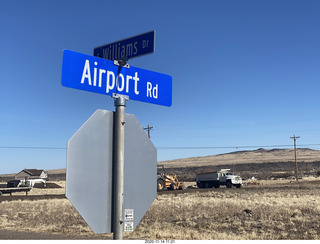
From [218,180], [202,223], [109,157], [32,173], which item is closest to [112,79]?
[109,157]

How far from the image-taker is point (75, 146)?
3.04m

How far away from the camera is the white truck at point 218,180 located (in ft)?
152

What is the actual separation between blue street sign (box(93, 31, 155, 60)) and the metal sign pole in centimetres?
71

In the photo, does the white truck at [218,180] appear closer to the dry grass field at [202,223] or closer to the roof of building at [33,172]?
the dry grass field at [202,223]

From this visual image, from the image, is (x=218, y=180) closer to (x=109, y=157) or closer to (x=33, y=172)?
(x=109, y=157)

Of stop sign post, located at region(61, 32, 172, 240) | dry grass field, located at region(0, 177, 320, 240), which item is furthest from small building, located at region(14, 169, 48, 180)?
stop sign post, located at region(61, 32, 172, 240)

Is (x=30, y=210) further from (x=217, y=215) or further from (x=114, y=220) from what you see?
(x=114, y=220)

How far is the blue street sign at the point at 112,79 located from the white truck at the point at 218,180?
43.4 meters

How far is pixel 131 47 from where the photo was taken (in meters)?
3.96

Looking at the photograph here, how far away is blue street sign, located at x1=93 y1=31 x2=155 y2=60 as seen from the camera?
3904 millimetres

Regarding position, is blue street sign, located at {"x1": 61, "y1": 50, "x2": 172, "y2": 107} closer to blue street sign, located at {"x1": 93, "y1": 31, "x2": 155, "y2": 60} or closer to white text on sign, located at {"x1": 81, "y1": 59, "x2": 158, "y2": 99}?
white text on sign, located at {"x1": 81, "y1": 59, "x2": 158, "y2": 99}

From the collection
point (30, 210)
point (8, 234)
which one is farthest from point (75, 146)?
point (30, 210)

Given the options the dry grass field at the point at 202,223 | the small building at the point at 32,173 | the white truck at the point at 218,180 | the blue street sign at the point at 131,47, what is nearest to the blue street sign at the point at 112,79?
the blue street sign at the point at 131,47

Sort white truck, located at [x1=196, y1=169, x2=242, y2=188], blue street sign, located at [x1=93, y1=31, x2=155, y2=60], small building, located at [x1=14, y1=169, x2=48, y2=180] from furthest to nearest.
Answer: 1. small building, located at [x1=14, y1=169, x2=48, y2=180]
2. white truck, located at [x1=196, y1=169, x2=242, y2=188]
3. blue street sign, located at [x1=93, y1=31, x2=155, y2=60]
